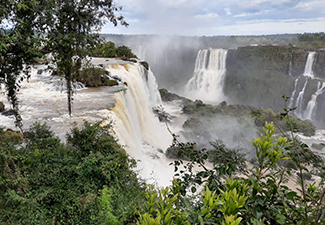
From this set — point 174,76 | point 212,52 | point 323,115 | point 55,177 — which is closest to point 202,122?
point 55,177

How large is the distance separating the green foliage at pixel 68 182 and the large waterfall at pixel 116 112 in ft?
3.85

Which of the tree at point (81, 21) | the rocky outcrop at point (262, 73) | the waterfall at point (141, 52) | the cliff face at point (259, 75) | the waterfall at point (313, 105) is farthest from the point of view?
the waterfall at point (141, 52)

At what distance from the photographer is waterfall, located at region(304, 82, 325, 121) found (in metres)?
26.2

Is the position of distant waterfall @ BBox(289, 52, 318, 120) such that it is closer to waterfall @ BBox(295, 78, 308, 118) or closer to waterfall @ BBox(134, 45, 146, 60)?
waterfall @ BBox(295, 78, 308, 118)

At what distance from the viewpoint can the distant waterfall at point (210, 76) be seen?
3553cm

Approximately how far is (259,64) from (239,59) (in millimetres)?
3184

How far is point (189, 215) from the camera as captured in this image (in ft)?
4.26

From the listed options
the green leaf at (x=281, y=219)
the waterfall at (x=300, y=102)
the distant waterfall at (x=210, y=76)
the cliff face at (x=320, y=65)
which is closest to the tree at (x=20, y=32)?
the green leaf at (x=281, y=219)

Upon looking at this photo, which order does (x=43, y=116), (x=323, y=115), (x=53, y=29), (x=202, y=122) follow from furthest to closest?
(x=323, y=115) < (x=202, y=122) < (x=43, y=116) < (x=53, y=29)

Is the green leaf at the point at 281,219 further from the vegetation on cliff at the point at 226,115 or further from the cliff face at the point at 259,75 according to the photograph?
the cliff face at the point at 259,75

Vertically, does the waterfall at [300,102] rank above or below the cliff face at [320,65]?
below

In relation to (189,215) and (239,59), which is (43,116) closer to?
(189,215)

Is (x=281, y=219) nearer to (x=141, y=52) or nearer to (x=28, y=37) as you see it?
(x=28, y=37)

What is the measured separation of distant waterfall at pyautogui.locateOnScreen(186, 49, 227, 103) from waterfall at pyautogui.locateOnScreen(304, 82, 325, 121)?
1151 cm
